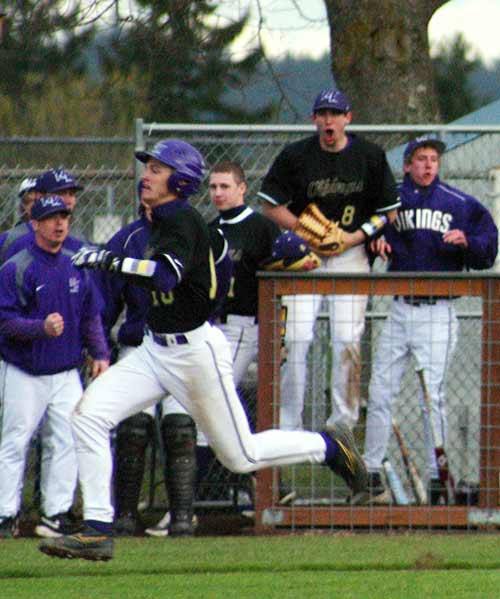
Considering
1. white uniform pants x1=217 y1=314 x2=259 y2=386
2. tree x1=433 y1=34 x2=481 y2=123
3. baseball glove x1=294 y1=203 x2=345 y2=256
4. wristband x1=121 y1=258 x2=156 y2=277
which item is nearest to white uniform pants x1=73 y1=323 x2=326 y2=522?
wristband x1=121 y1=258 x2=156 y2=277

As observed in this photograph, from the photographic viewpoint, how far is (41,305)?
33.8 feet

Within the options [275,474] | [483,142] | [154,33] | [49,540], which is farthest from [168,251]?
[154,33]

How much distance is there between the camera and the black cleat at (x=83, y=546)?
8.17 meters

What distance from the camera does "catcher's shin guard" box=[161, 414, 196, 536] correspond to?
10.2m

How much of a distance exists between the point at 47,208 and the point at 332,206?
179 centimetres

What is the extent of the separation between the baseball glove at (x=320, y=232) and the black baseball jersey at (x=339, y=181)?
0.12 meters

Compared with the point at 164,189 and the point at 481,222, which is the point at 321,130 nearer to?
the point at 481,222

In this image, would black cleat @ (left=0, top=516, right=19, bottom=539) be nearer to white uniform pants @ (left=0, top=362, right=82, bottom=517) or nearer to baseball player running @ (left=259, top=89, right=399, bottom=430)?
white uniform pants @ (left=0, top=362, right=82, bottom=517)

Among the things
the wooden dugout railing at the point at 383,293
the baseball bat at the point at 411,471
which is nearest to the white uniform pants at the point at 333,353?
the wooden dugout railing at the point at 383,293

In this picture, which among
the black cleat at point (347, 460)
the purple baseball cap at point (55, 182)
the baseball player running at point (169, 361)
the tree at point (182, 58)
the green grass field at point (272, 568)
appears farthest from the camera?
the tree at point (182, 58)

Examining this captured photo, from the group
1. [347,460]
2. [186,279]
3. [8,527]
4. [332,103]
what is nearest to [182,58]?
[332,103]

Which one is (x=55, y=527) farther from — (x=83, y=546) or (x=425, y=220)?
(x=425, y=220)

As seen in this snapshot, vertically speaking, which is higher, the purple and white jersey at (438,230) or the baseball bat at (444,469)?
the purple and white jersey at (438,230)

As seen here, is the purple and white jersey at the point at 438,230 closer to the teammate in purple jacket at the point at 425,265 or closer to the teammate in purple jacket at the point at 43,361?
the teammate in purple jacket at the point at 425,265
